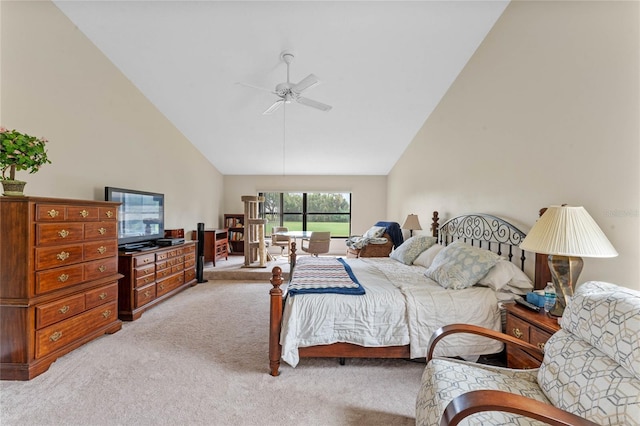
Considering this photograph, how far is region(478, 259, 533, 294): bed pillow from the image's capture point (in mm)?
2129

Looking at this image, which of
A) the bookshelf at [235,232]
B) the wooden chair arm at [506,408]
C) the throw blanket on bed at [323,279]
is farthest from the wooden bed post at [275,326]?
the bookshelf at [235,232]

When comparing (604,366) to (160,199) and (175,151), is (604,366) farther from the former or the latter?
(175,151)

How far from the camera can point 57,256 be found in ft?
6.75

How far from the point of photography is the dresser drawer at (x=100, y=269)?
2314 mm

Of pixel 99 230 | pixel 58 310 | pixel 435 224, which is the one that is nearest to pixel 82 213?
pixel 99 230

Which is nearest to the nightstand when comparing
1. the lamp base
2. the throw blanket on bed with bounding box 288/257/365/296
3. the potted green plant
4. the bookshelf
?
the lamp base

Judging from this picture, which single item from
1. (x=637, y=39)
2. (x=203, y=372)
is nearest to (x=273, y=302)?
(x=203, y=372)

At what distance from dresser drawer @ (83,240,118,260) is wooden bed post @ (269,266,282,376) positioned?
172cm

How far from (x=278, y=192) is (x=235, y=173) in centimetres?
117

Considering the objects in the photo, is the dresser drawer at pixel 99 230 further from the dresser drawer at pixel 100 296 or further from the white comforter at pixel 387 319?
the white comforter at pixel 387 319

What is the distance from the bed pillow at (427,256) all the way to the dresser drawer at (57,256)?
3.38 metres

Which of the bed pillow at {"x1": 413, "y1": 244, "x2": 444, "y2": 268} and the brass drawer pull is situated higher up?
the brass drawer pull

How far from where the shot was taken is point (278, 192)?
22.6 feet

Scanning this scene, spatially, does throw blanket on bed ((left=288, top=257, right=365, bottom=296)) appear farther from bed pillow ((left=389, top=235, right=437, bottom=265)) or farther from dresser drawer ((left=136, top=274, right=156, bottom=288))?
dresser drawer ((left=136, top=274, right=156, bottom=288))
